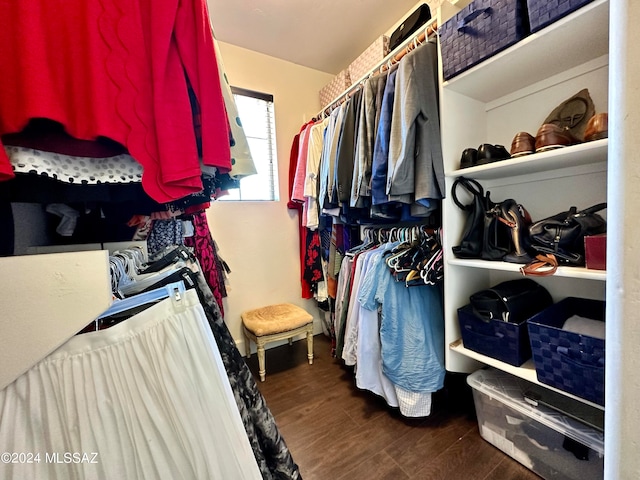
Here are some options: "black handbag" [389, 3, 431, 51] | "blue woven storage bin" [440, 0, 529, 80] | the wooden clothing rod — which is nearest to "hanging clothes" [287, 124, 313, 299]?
the wooden clothing rod

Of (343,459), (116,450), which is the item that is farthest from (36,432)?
(343,459)

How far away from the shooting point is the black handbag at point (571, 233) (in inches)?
33.0

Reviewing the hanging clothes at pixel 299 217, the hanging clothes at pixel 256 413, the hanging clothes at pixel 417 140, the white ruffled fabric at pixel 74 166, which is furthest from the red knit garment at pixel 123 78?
the hanging clothes at pixel 299 217

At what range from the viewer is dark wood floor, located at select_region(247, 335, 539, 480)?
1051 mm

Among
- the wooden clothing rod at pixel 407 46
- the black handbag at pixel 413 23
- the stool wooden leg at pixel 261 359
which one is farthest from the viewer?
the stool wooden leg at pixel 261 359

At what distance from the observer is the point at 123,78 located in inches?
19.3

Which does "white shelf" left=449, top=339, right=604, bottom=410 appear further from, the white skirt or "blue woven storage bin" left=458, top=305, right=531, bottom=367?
the white skirt

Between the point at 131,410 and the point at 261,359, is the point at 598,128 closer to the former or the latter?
the point at 131,410

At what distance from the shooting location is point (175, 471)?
405 mm

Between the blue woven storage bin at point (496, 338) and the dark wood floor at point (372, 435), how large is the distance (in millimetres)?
467

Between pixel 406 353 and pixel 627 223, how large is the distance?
1.09 m

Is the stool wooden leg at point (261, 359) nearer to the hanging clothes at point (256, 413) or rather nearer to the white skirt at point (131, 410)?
the hanging clothes at point (256, 413)

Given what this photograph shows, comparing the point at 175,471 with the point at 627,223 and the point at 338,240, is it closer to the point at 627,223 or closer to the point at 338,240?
the point at 627,223

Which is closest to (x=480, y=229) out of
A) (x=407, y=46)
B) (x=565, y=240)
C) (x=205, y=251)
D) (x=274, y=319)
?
(x=565, y=240)
